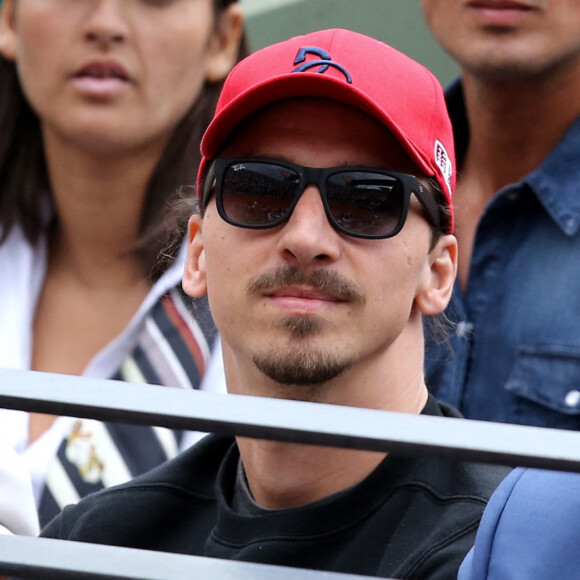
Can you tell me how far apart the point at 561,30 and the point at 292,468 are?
1.03 metres

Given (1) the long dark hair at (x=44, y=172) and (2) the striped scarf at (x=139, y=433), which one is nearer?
(2) the striped scarf at (x=139, y=433)

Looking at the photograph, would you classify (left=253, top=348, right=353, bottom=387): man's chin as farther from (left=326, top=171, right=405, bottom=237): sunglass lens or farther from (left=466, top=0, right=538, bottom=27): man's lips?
(left=466, top=0, right=538, bottom=27): man's lips

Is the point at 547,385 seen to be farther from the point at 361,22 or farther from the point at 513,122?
the point at 361,22

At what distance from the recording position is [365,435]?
3.24ft

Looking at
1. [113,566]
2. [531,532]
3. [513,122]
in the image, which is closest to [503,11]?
[513,122]

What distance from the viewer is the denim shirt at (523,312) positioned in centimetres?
221

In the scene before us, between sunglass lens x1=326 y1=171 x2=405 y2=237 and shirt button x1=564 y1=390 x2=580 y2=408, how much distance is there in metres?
0.68

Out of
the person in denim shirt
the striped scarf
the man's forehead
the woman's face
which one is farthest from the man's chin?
the woman's face

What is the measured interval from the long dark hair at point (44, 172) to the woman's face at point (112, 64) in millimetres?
45

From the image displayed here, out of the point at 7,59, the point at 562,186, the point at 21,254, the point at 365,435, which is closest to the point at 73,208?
the point at 21,254

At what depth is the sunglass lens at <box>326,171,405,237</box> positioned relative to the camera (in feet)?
5.51

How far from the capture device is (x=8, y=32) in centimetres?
265

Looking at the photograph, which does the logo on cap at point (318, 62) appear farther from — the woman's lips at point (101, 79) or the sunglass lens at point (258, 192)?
the woman's lips at point (101, 79)

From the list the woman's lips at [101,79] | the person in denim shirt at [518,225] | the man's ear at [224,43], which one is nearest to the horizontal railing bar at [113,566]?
the person in denim shirt at [518,225]
